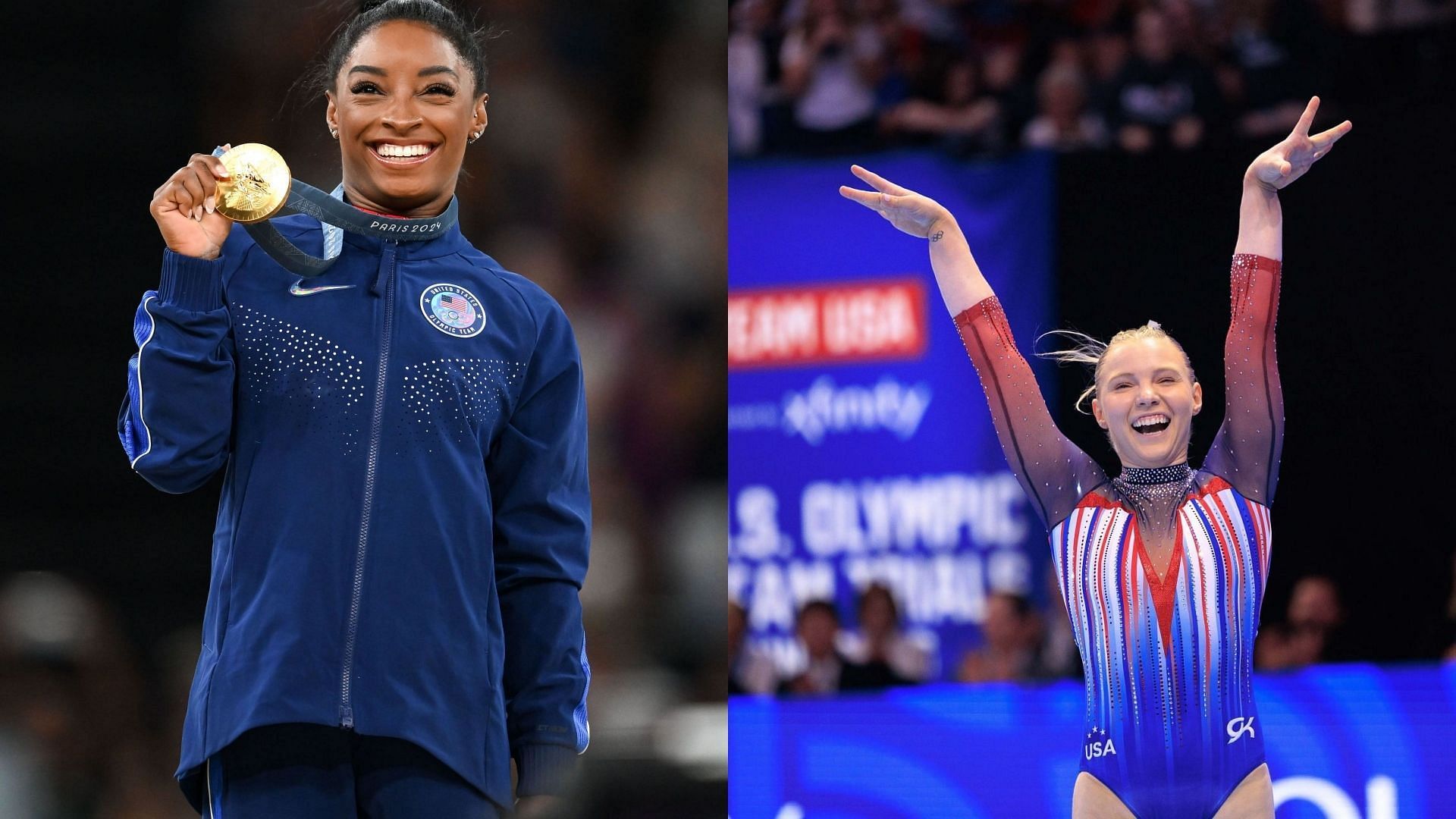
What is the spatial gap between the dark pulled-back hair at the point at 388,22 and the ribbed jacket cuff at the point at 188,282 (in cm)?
38

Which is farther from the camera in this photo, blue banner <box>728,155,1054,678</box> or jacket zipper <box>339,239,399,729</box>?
blue banner <box>728,155,1054,678</box>

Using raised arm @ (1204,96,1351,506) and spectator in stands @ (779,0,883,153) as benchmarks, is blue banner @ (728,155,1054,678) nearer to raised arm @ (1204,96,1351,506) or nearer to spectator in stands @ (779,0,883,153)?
spectator in stands @ (779,0,883,153)

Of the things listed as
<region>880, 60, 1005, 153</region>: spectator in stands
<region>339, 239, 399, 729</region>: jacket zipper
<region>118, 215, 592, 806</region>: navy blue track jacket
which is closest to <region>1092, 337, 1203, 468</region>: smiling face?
<region>118, 215, 592, 806</region>: navy blue track jacket

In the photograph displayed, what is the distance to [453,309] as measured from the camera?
2168mm

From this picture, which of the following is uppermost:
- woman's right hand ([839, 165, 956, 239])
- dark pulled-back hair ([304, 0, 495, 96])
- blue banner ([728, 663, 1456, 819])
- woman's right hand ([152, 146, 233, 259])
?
woman's right hand ([839, 165, 956, 239])

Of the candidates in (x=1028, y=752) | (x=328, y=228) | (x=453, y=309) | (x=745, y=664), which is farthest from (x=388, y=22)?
(x=745, y=664)

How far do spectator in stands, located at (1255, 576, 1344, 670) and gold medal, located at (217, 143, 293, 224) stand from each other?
550 cm

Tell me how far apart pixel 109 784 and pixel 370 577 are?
20.1 inches

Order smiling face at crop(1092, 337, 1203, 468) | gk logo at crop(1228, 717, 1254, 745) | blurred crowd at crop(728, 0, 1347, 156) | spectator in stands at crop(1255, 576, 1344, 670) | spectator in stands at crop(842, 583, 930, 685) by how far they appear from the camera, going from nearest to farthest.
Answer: gk logo at crop(1228, 717, 1254, 745) → smiling face at crop(1092, 337, 1203, 468) → spectator in stands at crop(1255, 576, 1344, 670) → blurred crowd at crop(728, 0, 1347, 156) → spectator in stands at crop(842, 583, 930, 685)

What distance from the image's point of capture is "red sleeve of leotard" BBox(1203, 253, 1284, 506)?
3.91 meters

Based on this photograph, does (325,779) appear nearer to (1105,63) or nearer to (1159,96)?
(1159,96)

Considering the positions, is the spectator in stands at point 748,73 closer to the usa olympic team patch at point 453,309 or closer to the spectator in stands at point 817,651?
the spectator in stands at point 817,651

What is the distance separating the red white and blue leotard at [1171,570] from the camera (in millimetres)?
3789

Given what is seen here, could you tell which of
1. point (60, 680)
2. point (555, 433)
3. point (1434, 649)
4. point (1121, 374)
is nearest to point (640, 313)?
point (555, 433)
